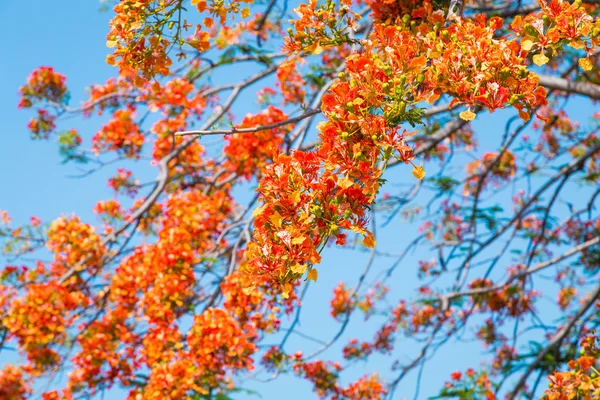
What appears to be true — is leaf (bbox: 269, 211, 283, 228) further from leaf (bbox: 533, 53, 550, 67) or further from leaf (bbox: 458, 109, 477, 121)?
leaf (bbox: 533, 53, 550, 67)

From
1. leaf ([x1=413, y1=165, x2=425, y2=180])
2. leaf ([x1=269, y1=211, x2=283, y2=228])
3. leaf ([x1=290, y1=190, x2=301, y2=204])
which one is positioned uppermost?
leaf ([x1=413, y1=165, x2=425, y2=180])

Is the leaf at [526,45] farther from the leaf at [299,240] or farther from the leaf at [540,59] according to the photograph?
the leaf at [299,240]

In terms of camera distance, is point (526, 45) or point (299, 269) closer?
point (299, 269)

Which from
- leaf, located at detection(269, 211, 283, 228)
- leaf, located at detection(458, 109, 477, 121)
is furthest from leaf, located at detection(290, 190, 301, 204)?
leaf, located at detection(458, 109, 477, 121)

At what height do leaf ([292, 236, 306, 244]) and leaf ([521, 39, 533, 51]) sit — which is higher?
leaf ([521, 39, 533, 51])

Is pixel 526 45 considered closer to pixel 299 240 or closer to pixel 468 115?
pixel 468 115

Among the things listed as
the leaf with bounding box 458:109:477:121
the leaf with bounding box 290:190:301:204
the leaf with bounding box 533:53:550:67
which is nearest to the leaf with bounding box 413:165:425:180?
the leaf with bounding box 458:109:477:121

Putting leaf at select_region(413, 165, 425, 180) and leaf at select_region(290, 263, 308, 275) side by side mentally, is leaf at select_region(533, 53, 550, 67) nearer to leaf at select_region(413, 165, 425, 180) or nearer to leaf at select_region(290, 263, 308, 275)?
leaf at select_region(413, 165, 425, 180)

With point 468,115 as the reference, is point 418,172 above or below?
below

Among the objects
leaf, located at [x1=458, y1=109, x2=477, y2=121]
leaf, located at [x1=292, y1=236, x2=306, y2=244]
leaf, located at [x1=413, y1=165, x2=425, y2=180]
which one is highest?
leaf, located at [x1=458, y1=109, x2=477, y2=121]

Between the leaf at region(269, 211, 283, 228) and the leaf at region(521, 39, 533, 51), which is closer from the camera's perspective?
the leaf at region(269, 211, 283, 228)

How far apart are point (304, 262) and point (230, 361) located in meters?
2.44

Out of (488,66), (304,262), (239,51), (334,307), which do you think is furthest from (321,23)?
(334,307)

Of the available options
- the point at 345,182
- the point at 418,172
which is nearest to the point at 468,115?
the point at 418,172
